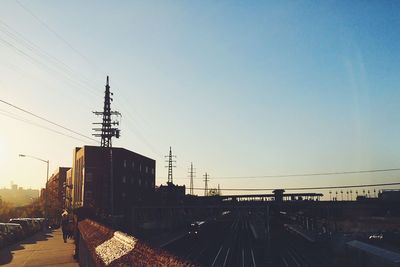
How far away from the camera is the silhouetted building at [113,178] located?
81.9 meters

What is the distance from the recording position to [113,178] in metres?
86.6

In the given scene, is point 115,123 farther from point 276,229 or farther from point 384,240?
point 276,229

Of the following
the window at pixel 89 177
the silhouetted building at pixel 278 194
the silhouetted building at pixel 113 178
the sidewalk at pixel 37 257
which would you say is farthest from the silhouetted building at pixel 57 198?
the sidewalk at pixel 37 257

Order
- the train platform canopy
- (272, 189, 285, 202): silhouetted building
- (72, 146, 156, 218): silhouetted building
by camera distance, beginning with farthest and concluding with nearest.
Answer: (272, 189, 285, 202): silhouetted building < (72, 146, 156, 218): silhouetted building < the train platform canopy

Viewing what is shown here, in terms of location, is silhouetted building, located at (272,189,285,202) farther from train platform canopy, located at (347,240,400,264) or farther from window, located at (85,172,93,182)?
window, located at (85,172,93,182)

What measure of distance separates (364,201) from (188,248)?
34.6 m

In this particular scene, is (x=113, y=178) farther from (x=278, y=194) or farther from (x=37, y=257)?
(x=37, y=257)

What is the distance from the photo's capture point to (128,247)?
8383 millimetres

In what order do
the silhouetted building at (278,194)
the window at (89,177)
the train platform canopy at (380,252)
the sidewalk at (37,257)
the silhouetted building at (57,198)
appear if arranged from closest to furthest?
the sidewalk at (37,257) → the train platform canopy at (380,252) → the window at (89,177) → the silhouetted building at (278,194) → the silhouetted building at (57,198)

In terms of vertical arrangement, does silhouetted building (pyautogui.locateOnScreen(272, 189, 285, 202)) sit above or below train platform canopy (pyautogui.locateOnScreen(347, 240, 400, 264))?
above

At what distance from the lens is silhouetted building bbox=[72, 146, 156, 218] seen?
8188cm

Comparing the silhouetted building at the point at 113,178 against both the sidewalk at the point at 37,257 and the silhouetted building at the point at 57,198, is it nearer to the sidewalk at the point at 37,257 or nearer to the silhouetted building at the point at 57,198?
the silhouetted building at the point at 57,198

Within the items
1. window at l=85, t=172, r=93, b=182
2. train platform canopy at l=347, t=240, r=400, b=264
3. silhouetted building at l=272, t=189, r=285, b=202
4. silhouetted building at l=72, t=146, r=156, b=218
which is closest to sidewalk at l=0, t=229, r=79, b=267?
train platform canopy at l=347, t=240, r=400, b=264

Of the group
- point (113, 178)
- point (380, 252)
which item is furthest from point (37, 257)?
point (113, 178)
